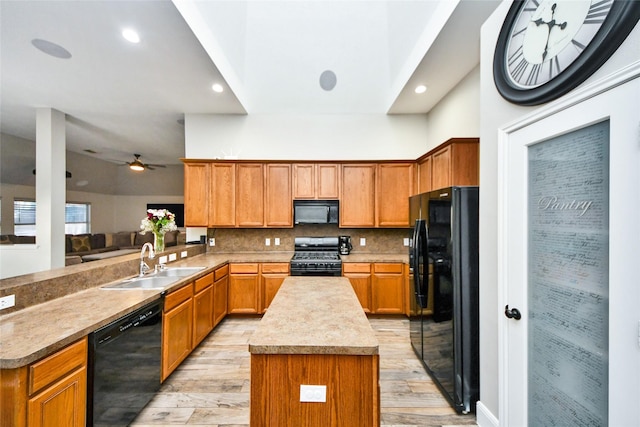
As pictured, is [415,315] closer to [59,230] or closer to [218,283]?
[218,283]

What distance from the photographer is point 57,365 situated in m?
1.30

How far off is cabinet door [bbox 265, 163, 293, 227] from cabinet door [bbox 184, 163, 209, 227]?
95 cm

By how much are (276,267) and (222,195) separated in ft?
4.61

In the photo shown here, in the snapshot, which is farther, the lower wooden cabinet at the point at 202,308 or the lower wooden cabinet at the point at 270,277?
the lower wooden cabinet at the point at 270,277

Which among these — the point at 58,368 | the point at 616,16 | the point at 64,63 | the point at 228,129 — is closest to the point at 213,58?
the point at 228,129

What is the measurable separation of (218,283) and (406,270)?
2.58m

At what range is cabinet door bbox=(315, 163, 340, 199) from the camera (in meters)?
4.02

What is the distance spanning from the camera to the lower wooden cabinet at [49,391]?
115 centimetres

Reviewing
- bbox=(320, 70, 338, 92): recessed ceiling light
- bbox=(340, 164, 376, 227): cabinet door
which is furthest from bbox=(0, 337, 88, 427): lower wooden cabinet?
bbox=(320, 70, 338, 92): recessed ceiling light

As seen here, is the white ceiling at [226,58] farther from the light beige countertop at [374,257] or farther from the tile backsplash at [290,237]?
the light beige countertop at [374,257]

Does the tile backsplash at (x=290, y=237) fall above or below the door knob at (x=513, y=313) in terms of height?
above

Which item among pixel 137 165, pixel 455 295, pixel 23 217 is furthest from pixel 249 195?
pixel 23 217

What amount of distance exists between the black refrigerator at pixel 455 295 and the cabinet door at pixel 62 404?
2.46 m

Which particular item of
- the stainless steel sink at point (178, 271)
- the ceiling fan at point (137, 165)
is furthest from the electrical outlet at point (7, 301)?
the ceiling fan at point (137, 165)
